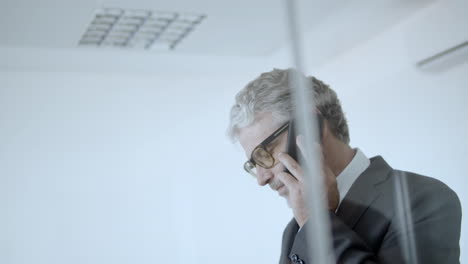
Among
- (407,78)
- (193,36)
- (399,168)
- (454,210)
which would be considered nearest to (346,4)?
(193,36)

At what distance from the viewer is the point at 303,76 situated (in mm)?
506

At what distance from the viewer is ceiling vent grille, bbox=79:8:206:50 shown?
1.71 m

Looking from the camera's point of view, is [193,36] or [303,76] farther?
[193,36]

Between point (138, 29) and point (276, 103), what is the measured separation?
1061mm

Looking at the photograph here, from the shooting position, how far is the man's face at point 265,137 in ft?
2.70

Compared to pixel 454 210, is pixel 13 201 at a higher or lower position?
higher

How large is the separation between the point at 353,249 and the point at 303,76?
0.26 meters

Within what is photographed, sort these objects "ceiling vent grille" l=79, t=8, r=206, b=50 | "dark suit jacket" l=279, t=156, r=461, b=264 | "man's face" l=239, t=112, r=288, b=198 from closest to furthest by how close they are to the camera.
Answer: "dark suit jacket" l=279, t=156, r=461, b=264, "man's face" l=239, t=112, r=288, b=198, "ceiling vent grille" l=79, t=8, r=206, b=50

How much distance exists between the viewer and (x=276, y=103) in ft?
2.84

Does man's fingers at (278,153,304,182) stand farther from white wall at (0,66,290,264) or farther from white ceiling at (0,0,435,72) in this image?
white wall at (0,66,290,264)

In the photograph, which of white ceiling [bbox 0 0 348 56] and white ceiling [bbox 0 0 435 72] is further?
white ceiling [bbox 0 0 348 56]

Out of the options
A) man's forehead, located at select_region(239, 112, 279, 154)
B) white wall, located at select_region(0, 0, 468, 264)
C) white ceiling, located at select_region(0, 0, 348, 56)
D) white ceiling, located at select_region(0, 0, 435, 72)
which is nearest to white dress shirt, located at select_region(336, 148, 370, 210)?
man's forehead, located at select_region(239, 112, 279, 154)

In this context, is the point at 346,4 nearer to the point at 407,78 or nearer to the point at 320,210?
the point at 407,78

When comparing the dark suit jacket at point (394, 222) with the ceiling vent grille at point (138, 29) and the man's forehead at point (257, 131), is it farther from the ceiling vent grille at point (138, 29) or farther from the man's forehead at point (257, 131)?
the ceiling vent grille at point (138, 29)
